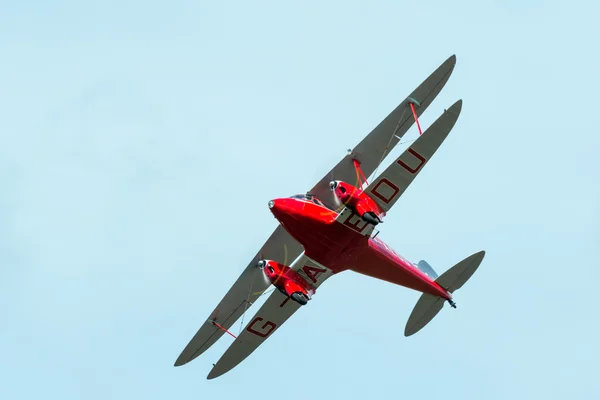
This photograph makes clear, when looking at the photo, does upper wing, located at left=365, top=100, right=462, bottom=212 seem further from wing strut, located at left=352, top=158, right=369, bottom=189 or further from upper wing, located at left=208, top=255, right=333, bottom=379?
upper wing, located at left=208, top=255, right=333, bottom=379

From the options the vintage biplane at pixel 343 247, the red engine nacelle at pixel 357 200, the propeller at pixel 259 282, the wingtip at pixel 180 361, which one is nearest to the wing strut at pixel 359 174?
the vintage biplane at pixel 343 247

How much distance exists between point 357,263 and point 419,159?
6.16m

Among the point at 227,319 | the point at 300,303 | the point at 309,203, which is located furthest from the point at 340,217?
the point at 227,319

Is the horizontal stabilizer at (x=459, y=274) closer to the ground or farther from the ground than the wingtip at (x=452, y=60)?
closer to the ground

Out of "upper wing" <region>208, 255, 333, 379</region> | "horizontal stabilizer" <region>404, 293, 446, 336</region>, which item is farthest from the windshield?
"horizontal stabilizer" <region>404, 293, 446, 336</region>

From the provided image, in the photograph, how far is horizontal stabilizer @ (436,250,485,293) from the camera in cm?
4797

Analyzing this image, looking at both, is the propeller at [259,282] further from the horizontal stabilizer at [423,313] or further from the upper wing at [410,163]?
the upper wing at [410,163]

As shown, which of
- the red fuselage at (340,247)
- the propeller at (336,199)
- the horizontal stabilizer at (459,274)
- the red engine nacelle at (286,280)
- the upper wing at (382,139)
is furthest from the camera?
the horizontal stabilizer at (459,274)

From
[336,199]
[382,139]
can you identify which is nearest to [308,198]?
[336,199]

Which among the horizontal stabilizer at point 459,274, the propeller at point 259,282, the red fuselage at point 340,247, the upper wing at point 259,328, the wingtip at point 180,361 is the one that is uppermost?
the horizontal stabilizer at point 459,274

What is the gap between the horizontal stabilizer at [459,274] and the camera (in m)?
48.0

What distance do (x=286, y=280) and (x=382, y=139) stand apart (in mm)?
7195

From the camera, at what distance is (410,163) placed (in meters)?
43.4

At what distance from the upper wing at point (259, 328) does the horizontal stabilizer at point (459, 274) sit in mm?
5167
